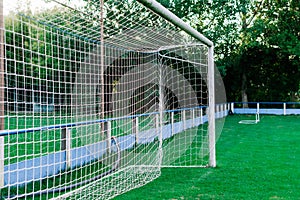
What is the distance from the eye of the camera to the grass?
4.21m

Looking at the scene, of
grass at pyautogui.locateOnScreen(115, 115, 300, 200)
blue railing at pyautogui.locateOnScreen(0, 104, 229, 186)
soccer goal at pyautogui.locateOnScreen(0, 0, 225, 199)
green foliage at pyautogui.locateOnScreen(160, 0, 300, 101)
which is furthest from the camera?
green foliage at pyautogui.locateOnScreen(160, 0, 300, 101)

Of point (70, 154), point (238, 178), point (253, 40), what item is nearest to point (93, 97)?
point (70, 154)

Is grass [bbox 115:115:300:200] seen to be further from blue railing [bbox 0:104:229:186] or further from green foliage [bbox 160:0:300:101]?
green foliage [bbox 160:0:300:101]

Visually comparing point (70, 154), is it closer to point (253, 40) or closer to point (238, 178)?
point (238, 178)

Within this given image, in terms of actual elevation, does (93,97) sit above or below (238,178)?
above

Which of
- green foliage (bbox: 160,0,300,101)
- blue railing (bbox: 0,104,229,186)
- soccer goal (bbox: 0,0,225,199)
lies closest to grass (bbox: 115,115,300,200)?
soccer goal (bbox: 0,0,225,199)

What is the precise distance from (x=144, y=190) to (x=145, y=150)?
3047 millimetres

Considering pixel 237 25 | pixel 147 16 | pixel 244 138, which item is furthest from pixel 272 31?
pixel 147 16

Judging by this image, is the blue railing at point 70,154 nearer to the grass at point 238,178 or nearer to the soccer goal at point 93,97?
the soccer goal at point 93,97

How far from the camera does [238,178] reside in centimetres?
497

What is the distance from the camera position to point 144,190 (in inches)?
172

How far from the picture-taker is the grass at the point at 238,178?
13.8ft

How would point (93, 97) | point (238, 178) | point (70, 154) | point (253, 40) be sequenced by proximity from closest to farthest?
point (238, 178)
point (70, 154)
point (93, 97)
point (253, 40)

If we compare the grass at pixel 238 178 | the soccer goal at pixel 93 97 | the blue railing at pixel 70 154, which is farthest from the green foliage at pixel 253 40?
the grass at pixel 238 178
